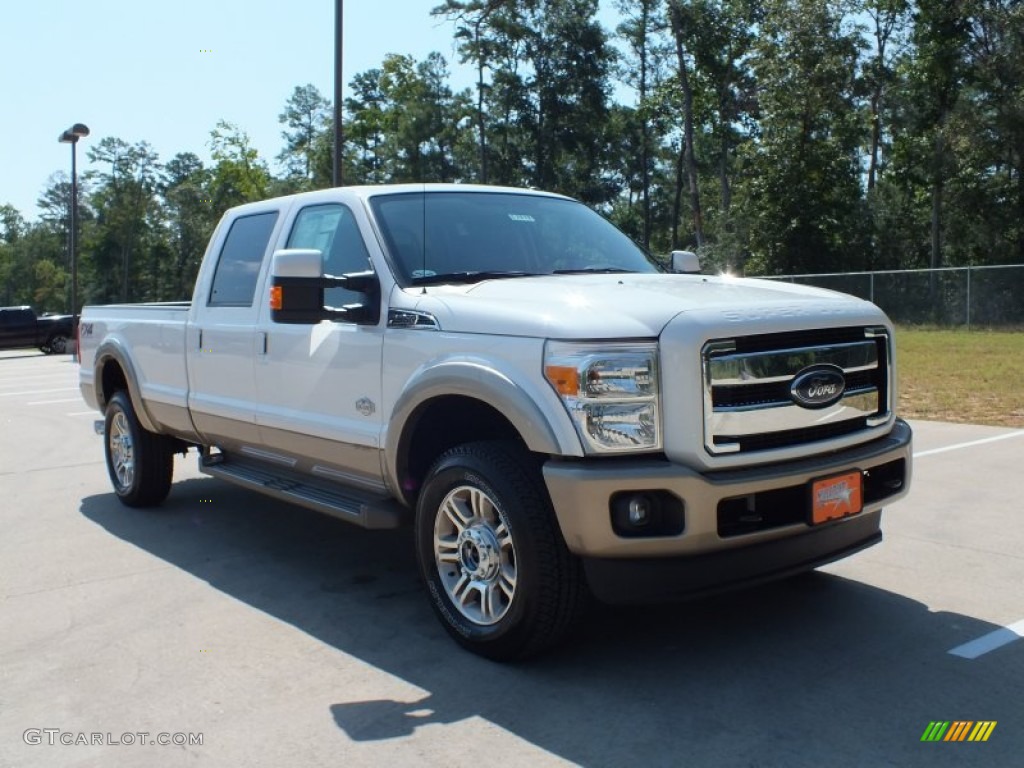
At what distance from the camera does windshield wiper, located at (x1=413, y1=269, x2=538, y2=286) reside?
4895 millimetres

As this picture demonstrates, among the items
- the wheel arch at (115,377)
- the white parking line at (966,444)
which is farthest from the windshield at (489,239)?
the white parking line at (966,444)

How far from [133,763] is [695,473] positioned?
2165 mm

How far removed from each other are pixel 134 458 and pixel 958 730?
5.70m

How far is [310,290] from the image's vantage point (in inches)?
185

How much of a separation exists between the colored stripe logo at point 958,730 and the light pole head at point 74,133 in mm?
33136

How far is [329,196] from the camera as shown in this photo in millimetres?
5566

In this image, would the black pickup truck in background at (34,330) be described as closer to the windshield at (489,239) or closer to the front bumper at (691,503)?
the windshield at (489,239)

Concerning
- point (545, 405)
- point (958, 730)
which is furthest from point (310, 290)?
point (958, 730)

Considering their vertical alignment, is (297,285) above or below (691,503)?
above

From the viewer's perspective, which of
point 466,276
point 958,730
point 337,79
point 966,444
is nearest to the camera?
point 958,730

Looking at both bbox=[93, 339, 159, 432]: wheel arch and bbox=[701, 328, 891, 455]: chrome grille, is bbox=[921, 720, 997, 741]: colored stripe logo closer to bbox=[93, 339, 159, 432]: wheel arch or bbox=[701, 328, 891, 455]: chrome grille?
bbox=[701, 328, 891, 455]: chrome grille

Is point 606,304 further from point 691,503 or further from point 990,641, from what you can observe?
point 990,641

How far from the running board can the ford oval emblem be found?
1.90m

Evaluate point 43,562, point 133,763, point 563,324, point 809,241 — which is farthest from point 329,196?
point 809,241
